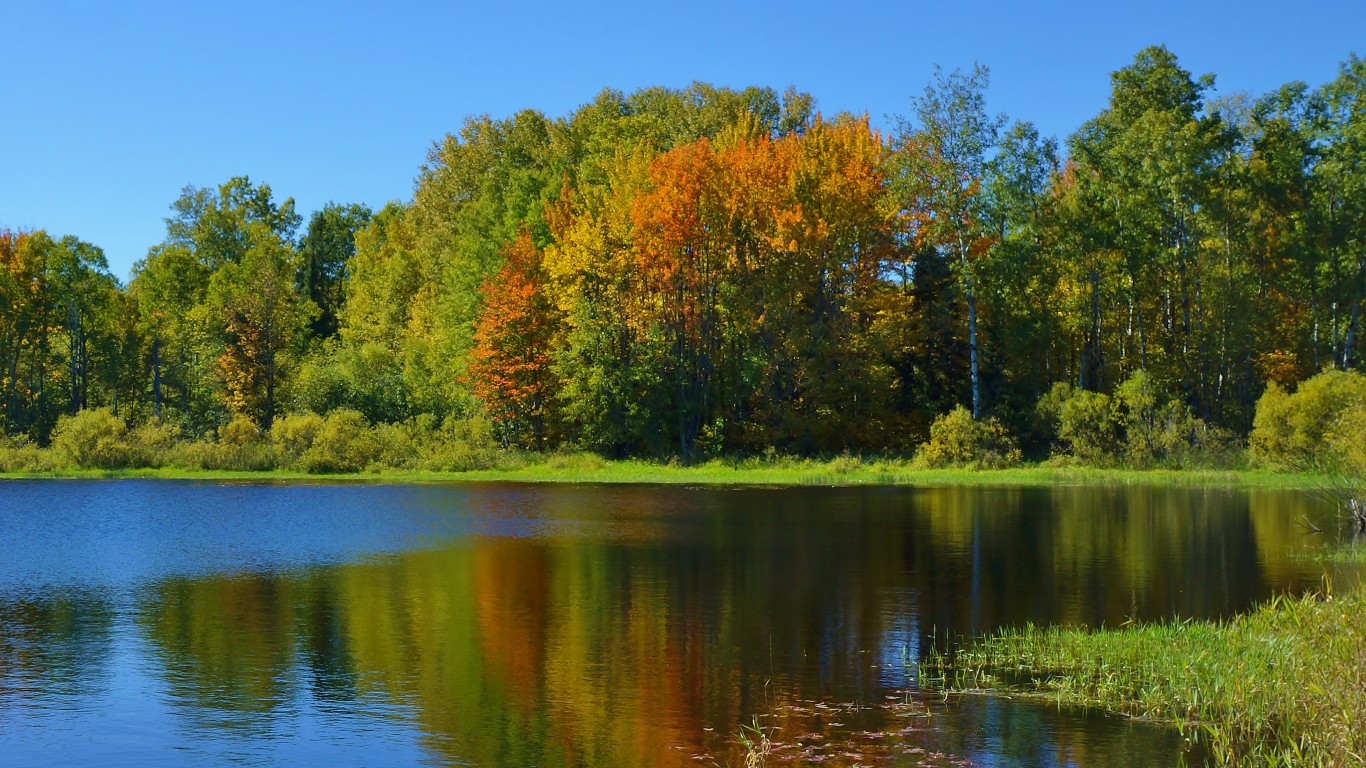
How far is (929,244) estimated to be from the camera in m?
63.0

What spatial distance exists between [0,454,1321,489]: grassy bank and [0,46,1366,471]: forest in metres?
1.71

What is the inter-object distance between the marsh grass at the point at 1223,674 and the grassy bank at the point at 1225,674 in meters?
0.02

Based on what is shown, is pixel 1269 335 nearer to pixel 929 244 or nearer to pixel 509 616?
pixel 929 244

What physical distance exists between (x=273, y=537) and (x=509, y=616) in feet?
51.1

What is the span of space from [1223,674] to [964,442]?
144ft

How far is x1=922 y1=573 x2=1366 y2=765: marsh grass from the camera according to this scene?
1218 cm

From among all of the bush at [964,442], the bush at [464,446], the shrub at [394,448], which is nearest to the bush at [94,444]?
the shrub at [394,448]

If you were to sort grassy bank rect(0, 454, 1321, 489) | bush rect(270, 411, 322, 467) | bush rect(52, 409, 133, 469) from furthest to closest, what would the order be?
bush rect(52, 409, 133, 469) → bush rect(270, 411, 322, 467) → grassy bank rect(0, 454, 1321, 489)

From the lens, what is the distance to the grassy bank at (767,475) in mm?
52031

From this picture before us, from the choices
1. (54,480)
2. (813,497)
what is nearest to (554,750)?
(813,497)

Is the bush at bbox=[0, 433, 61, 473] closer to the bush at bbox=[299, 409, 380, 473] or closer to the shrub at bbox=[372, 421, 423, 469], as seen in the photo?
the bush at bbox=[299, 409, 380, 473]

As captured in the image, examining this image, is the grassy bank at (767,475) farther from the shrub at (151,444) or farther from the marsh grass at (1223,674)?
the marsh grass at (1223,674)

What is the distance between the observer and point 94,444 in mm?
66625

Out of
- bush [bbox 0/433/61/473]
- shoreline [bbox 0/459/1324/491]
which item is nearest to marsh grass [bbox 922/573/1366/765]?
shoreline [bbox 0/459/1324/491]
